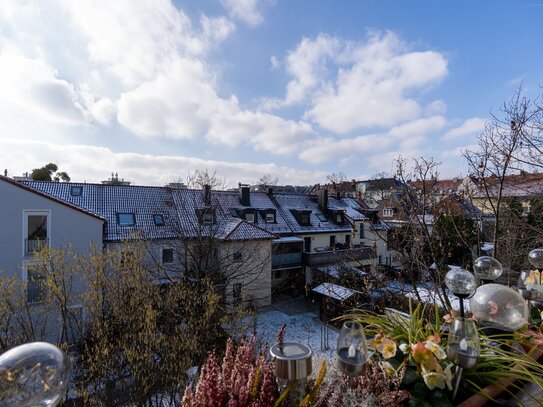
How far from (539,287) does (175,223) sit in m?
12.7

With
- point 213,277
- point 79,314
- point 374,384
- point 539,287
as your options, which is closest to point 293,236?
point 213,277

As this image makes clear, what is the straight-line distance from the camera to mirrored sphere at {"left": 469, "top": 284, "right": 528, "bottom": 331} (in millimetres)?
2117

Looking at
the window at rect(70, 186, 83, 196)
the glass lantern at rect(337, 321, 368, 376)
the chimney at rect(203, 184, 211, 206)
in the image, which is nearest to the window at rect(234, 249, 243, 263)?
the chimney at rect(203, 184, 211, 206)

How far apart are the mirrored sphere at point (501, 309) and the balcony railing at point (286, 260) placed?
49.4 ft

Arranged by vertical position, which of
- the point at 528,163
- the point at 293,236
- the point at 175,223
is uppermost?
the point at 528,163

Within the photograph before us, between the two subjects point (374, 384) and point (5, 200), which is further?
point (5, 200)

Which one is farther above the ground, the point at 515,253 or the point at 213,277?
the point at 515,253

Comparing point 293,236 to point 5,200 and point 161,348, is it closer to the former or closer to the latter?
point 161,348

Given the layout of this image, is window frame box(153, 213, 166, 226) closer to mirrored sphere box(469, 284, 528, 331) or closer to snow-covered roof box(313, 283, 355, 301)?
snow-covered roof box(313, 283, 355, 301)

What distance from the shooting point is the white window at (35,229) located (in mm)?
11125

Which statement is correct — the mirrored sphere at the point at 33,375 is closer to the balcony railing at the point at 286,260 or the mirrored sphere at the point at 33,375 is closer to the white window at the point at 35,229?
the white window at the point at 35,229

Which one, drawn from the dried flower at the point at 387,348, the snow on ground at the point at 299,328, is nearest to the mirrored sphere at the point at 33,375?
the dried flower at the point at 387,348

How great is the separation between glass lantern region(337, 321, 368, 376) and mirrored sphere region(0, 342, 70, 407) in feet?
4.41

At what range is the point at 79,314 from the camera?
9336 millimetres
